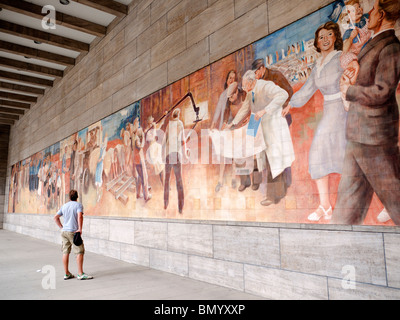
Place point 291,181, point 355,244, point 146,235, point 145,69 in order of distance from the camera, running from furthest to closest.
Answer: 1. point 145,69
2. point 146,235
3. point 291,181
4. point 355,244

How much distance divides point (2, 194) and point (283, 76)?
79.1 ft

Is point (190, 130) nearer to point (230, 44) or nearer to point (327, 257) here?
point (230, 44)

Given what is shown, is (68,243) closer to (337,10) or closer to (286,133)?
(286,133)

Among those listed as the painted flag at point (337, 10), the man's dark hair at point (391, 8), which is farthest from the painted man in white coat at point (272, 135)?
the man's dark hair at point (391, 8)

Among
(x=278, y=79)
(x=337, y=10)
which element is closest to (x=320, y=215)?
(x=278, y=79)

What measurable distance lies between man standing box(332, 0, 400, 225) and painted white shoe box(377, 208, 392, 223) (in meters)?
0.05

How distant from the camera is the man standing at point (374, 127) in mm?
3982

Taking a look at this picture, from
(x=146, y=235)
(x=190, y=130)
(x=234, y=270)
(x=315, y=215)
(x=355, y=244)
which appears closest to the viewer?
(x=355, y=244)

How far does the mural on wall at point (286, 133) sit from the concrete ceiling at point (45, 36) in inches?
169

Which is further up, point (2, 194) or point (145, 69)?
point (145, 69)

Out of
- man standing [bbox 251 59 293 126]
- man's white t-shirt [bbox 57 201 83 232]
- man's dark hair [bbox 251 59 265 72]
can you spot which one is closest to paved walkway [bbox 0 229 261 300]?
man's white t-shirt [bbox 57 201 83 232]

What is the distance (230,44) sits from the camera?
6.33m
